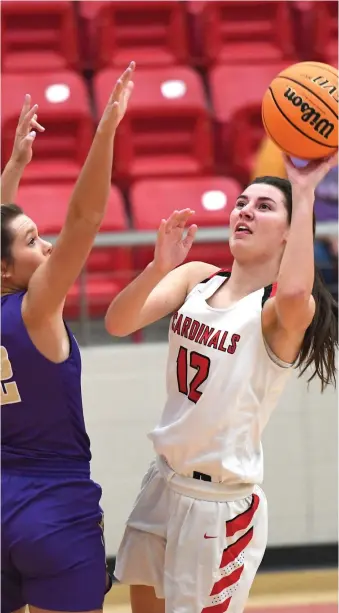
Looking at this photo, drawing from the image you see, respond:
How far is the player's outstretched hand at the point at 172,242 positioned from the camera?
2.95m

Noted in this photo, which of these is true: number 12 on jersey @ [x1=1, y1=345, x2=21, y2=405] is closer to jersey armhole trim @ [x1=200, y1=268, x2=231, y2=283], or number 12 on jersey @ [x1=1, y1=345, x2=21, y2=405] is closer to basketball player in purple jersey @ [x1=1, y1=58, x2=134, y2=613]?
basketball player in purple jersey @ [x1=1, y1=58, x2=134, y2=613]

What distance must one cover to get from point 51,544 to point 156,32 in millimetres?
5282

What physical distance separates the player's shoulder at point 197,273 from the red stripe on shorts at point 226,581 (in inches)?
34.8

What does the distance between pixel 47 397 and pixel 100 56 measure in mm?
4846

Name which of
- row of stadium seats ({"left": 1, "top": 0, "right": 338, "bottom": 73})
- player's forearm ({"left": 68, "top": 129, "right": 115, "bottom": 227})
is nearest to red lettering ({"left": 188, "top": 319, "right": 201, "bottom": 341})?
player's forearm ({"left": 68, "top": 129, "right": 115, "bottom": 227})

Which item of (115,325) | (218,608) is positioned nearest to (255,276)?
(115,325)

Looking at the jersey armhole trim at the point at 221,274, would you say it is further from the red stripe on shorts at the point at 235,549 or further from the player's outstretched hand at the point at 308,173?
the red stripe on shorts at the point at 235,549

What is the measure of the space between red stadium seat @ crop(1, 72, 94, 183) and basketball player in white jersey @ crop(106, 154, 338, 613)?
3.50 metres

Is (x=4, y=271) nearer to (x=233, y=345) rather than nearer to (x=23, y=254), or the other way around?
(x=23, y=254)

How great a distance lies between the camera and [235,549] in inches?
120

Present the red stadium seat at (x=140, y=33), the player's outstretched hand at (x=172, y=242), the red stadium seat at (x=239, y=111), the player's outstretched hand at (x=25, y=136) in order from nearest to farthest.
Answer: the player's outstretched hand at (x=172, y=242)
the player's outstretched hand at (x=25, y=136)
the red stadium seat at (x=239, y=111)
the red stadium seat at (x=140, y=33)

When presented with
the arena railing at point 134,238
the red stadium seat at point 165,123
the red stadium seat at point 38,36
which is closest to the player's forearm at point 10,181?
the arena railing at point 134,238

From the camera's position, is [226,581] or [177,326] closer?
[226,581]

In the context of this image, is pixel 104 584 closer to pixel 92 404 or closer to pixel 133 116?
pixel 92 404
